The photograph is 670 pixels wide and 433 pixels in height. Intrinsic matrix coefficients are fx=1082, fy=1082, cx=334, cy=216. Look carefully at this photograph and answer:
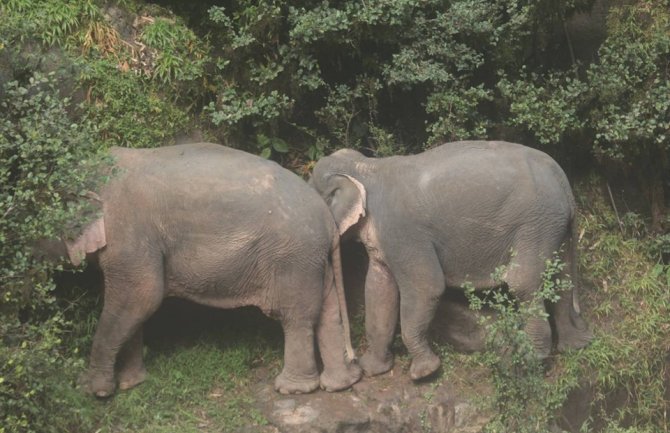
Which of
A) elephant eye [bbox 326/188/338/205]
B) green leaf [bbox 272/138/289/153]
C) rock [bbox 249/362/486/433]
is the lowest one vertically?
rock [bbox 249/362/486/433]

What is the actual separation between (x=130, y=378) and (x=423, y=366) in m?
2.01

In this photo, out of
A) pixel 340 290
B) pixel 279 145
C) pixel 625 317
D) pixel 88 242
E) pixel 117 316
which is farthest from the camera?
pixel 279 145

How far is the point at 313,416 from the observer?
282 inches

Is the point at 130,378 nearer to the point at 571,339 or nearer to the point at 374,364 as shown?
the point at 374,364

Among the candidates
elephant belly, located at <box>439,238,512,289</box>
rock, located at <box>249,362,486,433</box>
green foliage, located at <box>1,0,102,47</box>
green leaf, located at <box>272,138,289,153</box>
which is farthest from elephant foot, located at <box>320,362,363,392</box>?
green foliage, located at <box>1,0,102,47</box>

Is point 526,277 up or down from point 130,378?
up

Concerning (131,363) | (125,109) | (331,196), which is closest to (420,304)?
(331,196)

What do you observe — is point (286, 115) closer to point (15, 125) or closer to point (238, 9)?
point (238, 9)

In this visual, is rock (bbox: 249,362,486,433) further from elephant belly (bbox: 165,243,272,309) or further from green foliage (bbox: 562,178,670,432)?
green foliage (bbox: 562,178,670,432)

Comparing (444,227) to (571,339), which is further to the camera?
(571,339)

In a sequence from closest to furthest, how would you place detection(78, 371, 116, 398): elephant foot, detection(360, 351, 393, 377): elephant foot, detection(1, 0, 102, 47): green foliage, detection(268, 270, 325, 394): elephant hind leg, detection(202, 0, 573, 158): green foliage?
1. detection(78, 371, 116, 398): elephant foot
2. detection(268, 270, 325, 394): elephant hind leg
3. detection(360, 351, 393, 377): elephant foot
4. detection(1, 0, 102, 47): green foliage
5. detection(202, 0, 573, 158): green foliage

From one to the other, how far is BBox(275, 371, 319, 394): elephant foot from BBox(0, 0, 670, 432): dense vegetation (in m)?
0.27

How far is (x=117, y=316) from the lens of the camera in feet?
23.2

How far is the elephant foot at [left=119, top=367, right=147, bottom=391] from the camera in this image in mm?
7230
